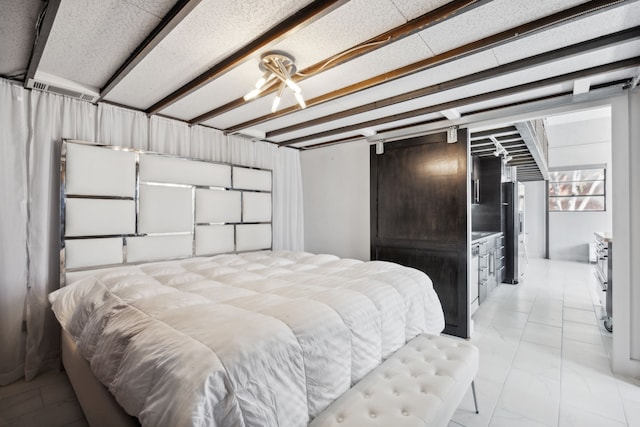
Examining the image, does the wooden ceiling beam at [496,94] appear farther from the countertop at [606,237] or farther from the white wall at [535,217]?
the white wall at [535,217]

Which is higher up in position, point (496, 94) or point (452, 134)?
point (496, 94)

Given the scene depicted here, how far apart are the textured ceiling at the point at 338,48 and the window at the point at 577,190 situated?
22.9 ft

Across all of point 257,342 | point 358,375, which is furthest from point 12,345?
point 358,375

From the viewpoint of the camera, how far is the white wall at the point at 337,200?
4.40 metres

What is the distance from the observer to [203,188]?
3668 mm

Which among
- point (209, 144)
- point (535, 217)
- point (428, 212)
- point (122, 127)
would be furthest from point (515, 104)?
point (535, 217)

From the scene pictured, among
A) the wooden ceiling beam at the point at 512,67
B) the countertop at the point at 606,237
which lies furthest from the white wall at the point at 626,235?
the wooden ceiling beam at the point at 512,67

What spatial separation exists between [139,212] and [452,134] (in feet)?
11.9

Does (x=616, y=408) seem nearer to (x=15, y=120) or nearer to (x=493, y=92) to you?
(x=493, y=92)

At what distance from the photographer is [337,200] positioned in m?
4.73

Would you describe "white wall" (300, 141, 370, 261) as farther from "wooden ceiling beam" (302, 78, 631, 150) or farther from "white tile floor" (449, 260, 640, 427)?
"white tile floor" (449, 260, 640, 427)

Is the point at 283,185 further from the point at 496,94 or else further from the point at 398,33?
the point at 398,33

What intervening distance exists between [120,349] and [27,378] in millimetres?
1990

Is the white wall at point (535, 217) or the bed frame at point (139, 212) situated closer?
the bed frame at point (139, 212)
